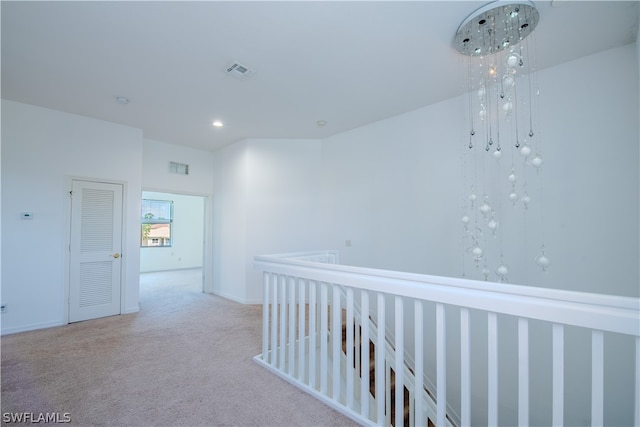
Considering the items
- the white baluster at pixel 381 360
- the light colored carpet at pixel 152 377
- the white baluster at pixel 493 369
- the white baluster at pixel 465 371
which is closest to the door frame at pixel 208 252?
the light colored carpet at pixel 152 377

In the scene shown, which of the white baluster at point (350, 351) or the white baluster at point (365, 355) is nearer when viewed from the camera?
the white baluster at point (365, 355)

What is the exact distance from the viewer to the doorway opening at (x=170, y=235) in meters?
8.17

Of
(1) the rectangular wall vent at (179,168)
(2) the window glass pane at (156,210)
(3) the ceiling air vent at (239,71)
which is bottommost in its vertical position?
(2) the window glass pane at (156,210)

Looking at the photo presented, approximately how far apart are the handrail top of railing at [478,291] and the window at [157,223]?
785cm

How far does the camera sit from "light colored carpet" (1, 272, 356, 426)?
1.90 meters

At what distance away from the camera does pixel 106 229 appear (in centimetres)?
404

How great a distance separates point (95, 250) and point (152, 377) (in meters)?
2.45

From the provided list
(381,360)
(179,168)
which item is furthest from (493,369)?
(179,168)

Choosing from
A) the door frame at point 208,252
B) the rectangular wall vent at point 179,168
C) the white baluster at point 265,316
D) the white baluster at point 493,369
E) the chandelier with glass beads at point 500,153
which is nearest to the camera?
the white baluster at point 493,369

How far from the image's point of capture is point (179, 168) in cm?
523

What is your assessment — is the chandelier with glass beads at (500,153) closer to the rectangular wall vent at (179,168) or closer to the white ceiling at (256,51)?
the white ceiling at (256,51)

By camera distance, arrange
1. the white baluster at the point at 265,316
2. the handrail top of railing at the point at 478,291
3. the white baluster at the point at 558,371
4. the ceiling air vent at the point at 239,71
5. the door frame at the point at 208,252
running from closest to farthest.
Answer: the handrail top of railing at the point at 478,291, the white baluster at the point at 558,371, the white baluster at the point at 265,316, the ceiling air vent at the point at 239,71, the door frame at the point at 208,252

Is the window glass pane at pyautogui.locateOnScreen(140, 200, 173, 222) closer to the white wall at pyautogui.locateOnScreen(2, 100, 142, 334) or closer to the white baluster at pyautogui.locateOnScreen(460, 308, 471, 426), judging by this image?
the white wall at pyautogui.locateOnScreen(2, 100, 142, 334)

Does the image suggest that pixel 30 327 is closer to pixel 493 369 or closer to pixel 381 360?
pixel 381 360
